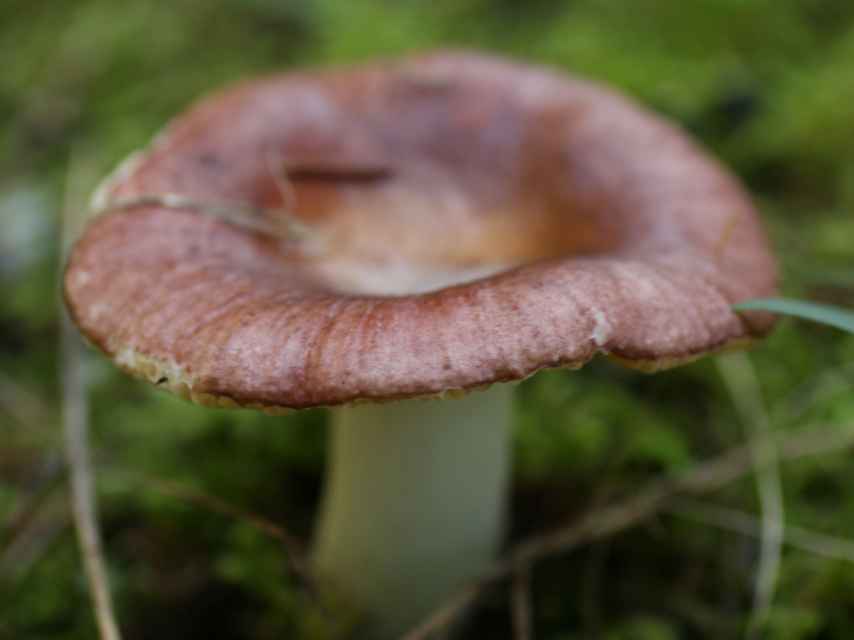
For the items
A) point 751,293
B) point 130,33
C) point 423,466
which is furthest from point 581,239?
point 130,33

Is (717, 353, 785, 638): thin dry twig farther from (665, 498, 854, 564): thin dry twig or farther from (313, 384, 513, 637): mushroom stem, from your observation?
(313, 384, 513, 637): mushroom stem

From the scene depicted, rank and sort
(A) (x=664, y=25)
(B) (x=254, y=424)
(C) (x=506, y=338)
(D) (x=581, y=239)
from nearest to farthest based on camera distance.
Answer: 1. (C) (x=506, y=338)
2. (D) (x=581, y=239)
3. (B) (x=254, y=424)
4. (A) (x=664, y=25)

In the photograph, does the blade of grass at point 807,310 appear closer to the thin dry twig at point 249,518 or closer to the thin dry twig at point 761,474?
the thin dry twig at point 761,474

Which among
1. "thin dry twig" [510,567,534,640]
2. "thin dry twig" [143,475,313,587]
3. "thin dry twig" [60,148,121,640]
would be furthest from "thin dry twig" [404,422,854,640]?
"thin dry twig" [60,148,121,640]

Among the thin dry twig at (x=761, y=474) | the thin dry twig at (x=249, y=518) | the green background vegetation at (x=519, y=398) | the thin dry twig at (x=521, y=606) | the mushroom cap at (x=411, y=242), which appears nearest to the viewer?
the mushroom cap at (x=411, y=242)

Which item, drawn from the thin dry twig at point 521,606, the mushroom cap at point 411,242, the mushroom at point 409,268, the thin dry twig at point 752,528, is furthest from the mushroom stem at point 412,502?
the thin dry twig at point 752,528

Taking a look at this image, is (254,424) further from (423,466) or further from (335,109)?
(335,109)

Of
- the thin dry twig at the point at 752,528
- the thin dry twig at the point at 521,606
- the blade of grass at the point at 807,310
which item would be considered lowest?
the thin dry twig at the point at 521,606
